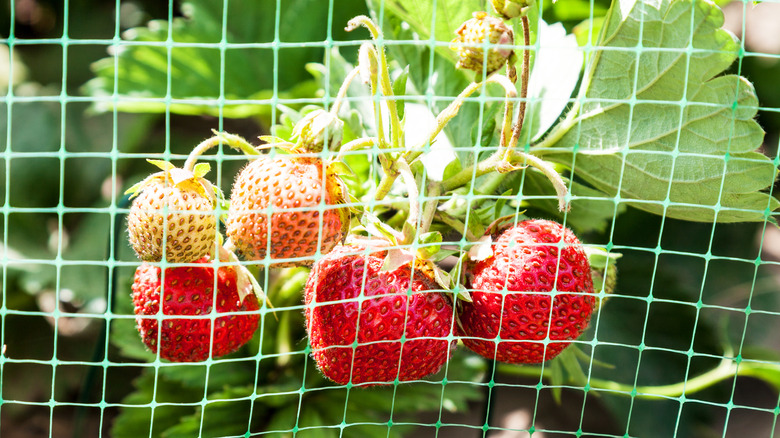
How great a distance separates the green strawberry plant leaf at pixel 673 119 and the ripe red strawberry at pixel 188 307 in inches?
10.7

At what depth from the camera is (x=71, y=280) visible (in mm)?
1111

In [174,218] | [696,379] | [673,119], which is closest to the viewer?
[174,218]

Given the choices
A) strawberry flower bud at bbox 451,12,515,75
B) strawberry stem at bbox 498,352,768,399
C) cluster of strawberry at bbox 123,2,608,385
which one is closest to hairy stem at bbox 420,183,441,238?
cluster of strawberry at bbox 123,2,608,385

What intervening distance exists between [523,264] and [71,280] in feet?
2.53

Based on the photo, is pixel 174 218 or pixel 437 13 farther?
pixel 437 13

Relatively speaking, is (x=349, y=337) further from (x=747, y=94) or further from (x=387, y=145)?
(x=747, y=94)

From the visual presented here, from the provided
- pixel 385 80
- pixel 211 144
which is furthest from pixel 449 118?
pixel 211 144

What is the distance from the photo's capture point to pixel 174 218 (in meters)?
0.52

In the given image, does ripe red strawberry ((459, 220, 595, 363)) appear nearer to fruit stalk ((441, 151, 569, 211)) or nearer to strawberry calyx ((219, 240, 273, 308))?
fruit stalk ((441, 151, 569, 211))

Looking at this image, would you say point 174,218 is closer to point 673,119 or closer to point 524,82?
point 524,82

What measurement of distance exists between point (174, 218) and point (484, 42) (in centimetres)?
24

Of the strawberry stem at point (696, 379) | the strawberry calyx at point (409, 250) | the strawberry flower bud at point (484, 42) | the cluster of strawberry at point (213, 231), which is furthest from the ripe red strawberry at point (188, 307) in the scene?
the strawberry stem at point (696, 379)

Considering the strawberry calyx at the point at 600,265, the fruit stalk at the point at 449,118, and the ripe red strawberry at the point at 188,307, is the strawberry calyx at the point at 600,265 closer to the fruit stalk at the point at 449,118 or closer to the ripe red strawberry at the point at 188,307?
the fruit stalk at the point at 449,118

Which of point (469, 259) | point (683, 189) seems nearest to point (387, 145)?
point (469, 259)
